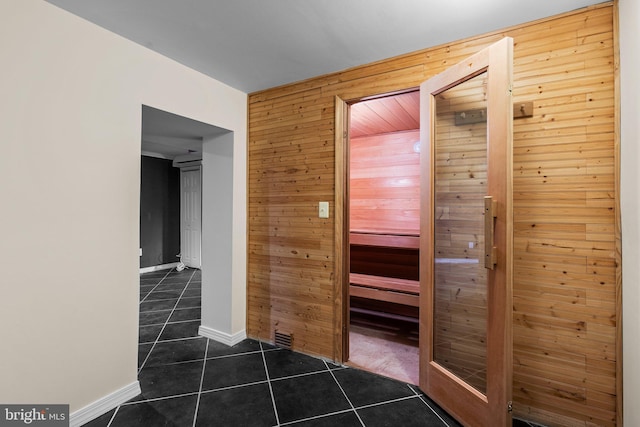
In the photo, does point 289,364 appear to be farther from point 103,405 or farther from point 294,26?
point 294,26

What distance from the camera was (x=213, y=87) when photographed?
2.55 m

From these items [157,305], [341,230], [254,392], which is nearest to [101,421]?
[254,392]

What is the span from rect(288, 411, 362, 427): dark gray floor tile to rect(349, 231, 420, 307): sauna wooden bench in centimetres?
124

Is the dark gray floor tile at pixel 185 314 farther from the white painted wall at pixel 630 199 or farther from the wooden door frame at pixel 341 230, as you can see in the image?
the white painted wall at pixel 630 199

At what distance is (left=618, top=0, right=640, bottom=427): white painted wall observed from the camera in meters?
1.40

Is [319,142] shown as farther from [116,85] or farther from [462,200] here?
[116,85]

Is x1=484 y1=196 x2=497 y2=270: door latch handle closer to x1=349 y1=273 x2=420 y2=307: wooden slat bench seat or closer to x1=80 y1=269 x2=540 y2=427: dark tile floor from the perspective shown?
x1=80 y1=269 x2=540 y2=427: dark tile floor

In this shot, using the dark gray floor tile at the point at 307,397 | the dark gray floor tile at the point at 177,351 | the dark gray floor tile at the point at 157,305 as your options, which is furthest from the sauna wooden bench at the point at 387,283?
the dark gray floor tile at the point at 157,305

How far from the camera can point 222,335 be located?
2.79 m

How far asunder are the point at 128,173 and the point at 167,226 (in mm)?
4511

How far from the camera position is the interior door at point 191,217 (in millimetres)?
5984

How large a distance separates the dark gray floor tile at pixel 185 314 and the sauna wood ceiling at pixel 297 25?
272 cm

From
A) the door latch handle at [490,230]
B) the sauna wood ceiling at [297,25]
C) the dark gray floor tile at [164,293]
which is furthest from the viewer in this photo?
the dark gray floor tile at [164,293]

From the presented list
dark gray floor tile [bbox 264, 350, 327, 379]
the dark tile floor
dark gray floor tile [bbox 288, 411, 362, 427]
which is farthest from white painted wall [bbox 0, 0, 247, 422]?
dark gray floor tile [bbox 288, 411, 362, 427]
